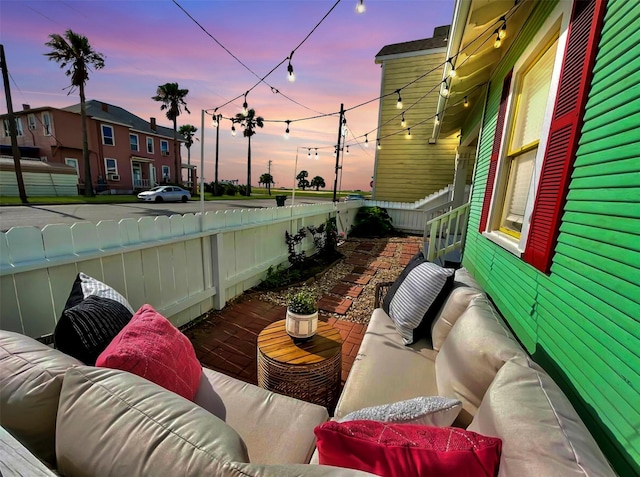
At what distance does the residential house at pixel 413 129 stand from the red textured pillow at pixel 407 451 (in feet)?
27.4

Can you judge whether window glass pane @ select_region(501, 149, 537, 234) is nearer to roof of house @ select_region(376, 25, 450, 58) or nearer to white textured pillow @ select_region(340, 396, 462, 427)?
white textured pillow @ select_region(340, 396, 462, 427)

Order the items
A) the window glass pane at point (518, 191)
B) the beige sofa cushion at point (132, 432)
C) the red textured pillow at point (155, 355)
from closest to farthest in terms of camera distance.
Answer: the beige sofa cushion at point (132, 432)
the red textured pillow at point (155, 355)
the window glass pane at point (518, 191)

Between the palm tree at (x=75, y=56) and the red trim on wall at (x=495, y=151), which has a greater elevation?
the palm tree at (x=75, y=56)

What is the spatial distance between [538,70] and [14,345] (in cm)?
367

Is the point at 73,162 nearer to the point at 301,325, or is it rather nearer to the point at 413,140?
the point at 413,140

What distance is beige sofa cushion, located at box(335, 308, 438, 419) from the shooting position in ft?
4.71

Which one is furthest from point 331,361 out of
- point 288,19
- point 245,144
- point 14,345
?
point 245,144

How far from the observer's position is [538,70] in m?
2.21

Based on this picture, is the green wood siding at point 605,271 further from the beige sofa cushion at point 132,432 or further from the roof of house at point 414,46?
the roof of house at point 414,46

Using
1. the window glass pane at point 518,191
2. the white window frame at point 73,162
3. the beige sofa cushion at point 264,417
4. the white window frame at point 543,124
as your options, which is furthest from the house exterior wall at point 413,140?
the white window frame at point 73,162

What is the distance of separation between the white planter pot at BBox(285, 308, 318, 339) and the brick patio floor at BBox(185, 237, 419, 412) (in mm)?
643

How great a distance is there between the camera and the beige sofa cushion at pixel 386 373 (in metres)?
1.43

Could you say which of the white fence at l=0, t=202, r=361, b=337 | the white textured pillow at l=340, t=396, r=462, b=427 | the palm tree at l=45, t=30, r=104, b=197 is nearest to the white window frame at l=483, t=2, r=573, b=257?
the white textured pillow at l=340, t=396, r=462, b=427

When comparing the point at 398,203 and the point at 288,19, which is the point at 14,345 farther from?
the point at 398,203
